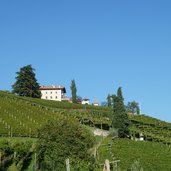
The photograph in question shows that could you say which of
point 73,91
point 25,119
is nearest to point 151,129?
point 25,119

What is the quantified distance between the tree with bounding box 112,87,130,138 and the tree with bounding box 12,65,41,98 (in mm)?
43919

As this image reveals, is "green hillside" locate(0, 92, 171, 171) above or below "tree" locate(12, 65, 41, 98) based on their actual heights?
below

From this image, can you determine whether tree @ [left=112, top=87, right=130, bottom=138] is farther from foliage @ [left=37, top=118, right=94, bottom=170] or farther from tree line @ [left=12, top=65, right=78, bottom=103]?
tree line @ [left=12, top=65, right=78, bottom=103]

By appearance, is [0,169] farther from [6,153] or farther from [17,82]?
[17,82]

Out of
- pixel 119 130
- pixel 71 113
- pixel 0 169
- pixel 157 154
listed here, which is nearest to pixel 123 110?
pixel 119 130

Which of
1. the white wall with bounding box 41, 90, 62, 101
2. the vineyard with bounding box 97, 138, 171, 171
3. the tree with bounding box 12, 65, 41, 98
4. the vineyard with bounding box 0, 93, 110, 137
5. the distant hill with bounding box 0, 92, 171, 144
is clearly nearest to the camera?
the vineyard with bounding box 97, 138, 171, 171

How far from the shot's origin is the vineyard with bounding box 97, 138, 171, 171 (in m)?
43.5

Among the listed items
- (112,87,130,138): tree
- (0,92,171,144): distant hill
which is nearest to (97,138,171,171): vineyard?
(112,87,130,138): tree

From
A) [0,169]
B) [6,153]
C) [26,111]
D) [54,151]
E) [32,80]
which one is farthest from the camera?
[32,80]

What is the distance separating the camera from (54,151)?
35344 millimetres

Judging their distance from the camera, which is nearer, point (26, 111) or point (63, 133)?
point (63, 133)

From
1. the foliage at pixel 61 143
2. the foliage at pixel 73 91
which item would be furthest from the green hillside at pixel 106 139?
the foliage at pixel 73 91

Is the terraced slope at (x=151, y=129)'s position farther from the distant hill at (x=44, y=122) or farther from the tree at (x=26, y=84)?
the tree at (x=26, y=84)

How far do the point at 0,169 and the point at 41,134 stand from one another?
9018mm
